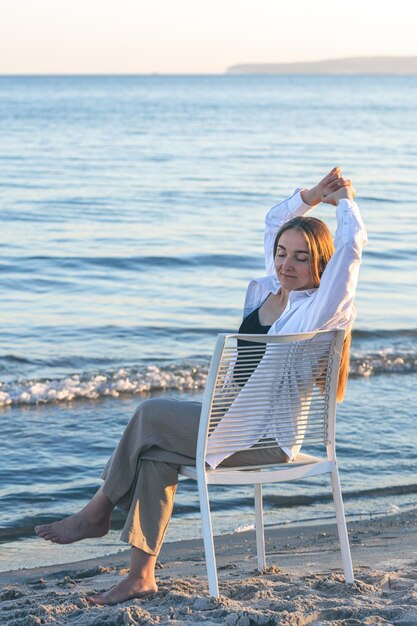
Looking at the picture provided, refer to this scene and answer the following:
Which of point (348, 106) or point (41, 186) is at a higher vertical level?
point (348, 106)

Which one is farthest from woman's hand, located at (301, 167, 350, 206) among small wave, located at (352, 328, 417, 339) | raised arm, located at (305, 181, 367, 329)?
small wave, located at (352, 328, 417, 339)

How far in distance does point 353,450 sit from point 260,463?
2.93 m

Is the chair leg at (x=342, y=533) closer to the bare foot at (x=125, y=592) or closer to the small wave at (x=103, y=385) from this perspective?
the bare foot at (x=125, y=592)

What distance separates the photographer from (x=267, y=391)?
3625 millimetres

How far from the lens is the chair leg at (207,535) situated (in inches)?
137

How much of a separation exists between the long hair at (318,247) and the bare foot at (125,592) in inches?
36.7

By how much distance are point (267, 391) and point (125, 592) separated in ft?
2.71

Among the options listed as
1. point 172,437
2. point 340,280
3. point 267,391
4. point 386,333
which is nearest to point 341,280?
point 340,280

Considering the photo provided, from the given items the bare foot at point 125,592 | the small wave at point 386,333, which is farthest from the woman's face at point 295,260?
the small wave at point 386,333

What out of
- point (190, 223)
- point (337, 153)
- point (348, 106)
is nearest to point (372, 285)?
point (190, 223)

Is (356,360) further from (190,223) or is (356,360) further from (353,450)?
(190,223)

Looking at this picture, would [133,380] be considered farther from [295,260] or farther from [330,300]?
[330,300]

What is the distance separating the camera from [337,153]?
111 feet

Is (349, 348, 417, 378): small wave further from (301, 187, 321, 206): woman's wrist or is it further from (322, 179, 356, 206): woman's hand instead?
(322, 179, 356, 206): woman's hand
